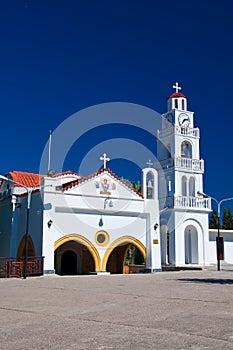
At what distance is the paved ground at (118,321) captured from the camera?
6012 millimetres

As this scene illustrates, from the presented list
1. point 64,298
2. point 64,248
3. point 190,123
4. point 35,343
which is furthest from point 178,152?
point 35,343

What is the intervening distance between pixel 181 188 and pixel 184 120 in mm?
5524

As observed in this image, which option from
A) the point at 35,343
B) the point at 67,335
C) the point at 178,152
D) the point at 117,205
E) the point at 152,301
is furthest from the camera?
the point at 178,152

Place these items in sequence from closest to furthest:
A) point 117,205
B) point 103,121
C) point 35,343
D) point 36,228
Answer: point 35,343, point 36,228, point 117,205, point 103,121

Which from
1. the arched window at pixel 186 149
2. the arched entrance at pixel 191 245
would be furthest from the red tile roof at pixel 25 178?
the arched entrance at pixel 191 245

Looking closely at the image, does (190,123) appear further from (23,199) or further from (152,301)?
(152,301)

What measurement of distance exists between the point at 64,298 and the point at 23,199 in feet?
49.3

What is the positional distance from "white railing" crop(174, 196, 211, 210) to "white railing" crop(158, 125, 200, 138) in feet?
16.6

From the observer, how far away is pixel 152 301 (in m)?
10.5

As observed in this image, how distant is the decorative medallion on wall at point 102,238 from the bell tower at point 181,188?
26.8 ft

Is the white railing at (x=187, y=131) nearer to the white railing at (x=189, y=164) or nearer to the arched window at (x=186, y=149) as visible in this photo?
the arched window at (x=186, y=149)

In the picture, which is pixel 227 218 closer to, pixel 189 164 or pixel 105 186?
pixel 189 164

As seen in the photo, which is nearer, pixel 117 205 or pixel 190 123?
pixel 117 205

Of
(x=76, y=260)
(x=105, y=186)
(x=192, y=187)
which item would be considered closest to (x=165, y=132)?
(x=192, y=187)
